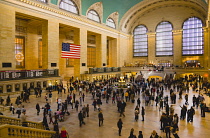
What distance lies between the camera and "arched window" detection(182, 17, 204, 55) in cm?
3522

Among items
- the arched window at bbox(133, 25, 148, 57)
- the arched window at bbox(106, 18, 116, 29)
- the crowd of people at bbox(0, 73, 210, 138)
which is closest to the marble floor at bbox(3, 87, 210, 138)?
the crowd of people at bbox(0, 73, 210, 138)

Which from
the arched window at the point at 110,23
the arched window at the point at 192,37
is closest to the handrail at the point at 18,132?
the arched window at the point at 110,23

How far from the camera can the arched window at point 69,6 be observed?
24670 millimetres

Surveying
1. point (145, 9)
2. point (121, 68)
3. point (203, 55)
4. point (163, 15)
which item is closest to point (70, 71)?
point (121, 68)

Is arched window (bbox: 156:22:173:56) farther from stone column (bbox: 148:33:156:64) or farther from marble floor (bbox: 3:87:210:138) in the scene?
marble floor (bbox: 3:87:210:138)

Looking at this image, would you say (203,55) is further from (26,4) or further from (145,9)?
(26,4)

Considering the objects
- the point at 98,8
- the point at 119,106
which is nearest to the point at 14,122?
the point at 119,106

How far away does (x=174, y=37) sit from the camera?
1494 inches

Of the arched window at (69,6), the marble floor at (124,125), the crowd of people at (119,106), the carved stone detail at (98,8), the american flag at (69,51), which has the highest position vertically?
the carved stone detail at (98,8)

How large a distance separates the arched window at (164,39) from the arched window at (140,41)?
10.2 ft

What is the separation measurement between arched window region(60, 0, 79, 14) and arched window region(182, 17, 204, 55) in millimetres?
25609

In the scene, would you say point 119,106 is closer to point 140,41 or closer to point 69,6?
point 69,6

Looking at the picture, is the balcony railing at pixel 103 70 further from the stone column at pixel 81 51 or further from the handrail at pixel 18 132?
the handrail at pixel 18 132

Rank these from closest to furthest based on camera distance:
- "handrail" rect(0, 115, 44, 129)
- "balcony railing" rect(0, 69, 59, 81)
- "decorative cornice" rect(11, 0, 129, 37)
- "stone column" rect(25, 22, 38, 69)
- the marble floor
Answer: "handrail" rect(0, 115, 44, 129) → the marble floor → "balcony railing" rect(0, 69, 59, 81) → "decorative cornice" rect(11, 0, 129, 37) → "stone column" rect(25, 22, 38, 69)
